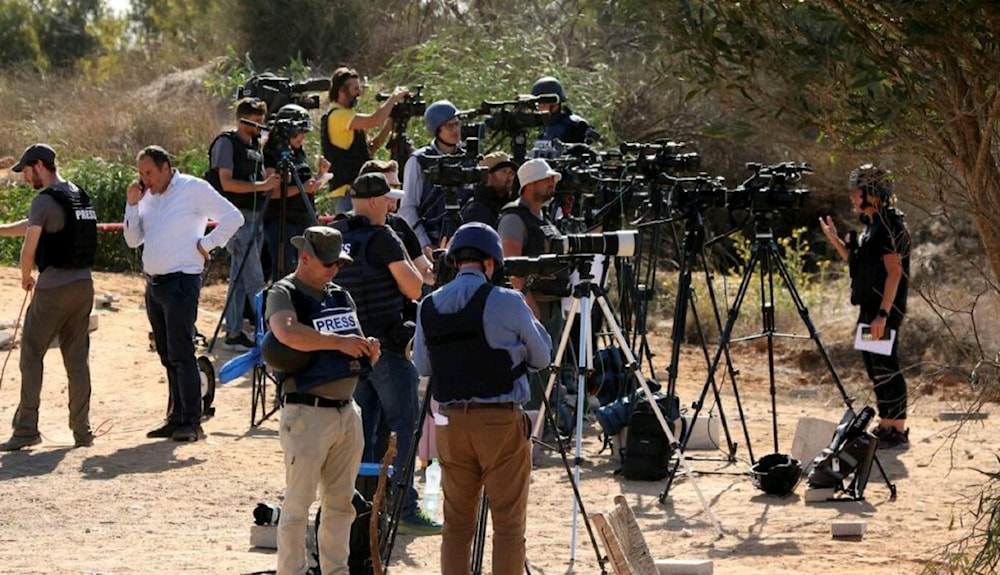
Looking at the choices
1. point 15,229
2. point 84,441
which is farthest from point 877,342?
point 15,229

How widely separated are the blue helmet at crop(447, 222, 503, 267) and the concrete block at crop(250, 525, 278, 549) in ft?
7.16

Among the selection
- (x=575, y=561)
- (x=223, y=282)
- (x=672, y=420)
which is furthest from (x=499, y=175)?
(x=223, y=282)

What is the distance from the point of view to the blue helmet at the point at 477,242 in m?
6.76

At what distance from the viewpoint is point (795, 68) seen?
19.2 ft

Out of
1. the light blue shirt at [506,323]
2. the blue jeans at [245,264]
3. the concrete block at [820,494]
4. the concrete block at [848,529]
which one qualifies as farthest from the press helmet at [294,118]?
the light blue shirt at [506,323]

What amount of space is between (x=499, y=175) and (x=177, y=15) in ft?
90.1

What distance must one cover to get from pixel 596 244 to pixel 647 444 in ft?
8.90

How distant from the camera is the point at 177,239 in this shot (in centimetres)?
1043

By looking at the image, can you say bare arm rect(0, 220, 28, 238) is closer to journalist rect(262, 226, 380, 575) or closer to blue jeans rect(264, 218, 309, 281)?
blue jeans rect(264, 218, 309, 281)

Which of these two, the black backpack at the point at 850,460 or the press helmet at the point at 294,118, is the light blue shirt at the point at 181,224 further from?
the black backpack at the point at 850,460

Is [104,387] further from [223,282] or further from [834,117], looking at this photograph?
[834,117]

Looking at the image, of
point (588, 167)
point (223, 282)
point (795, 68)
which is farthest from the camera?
point (223, 282)

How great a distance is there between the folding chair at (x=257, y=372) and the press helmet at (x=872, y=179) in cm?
335

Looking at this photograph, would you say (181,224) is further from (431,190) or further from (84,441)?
(431,190)
